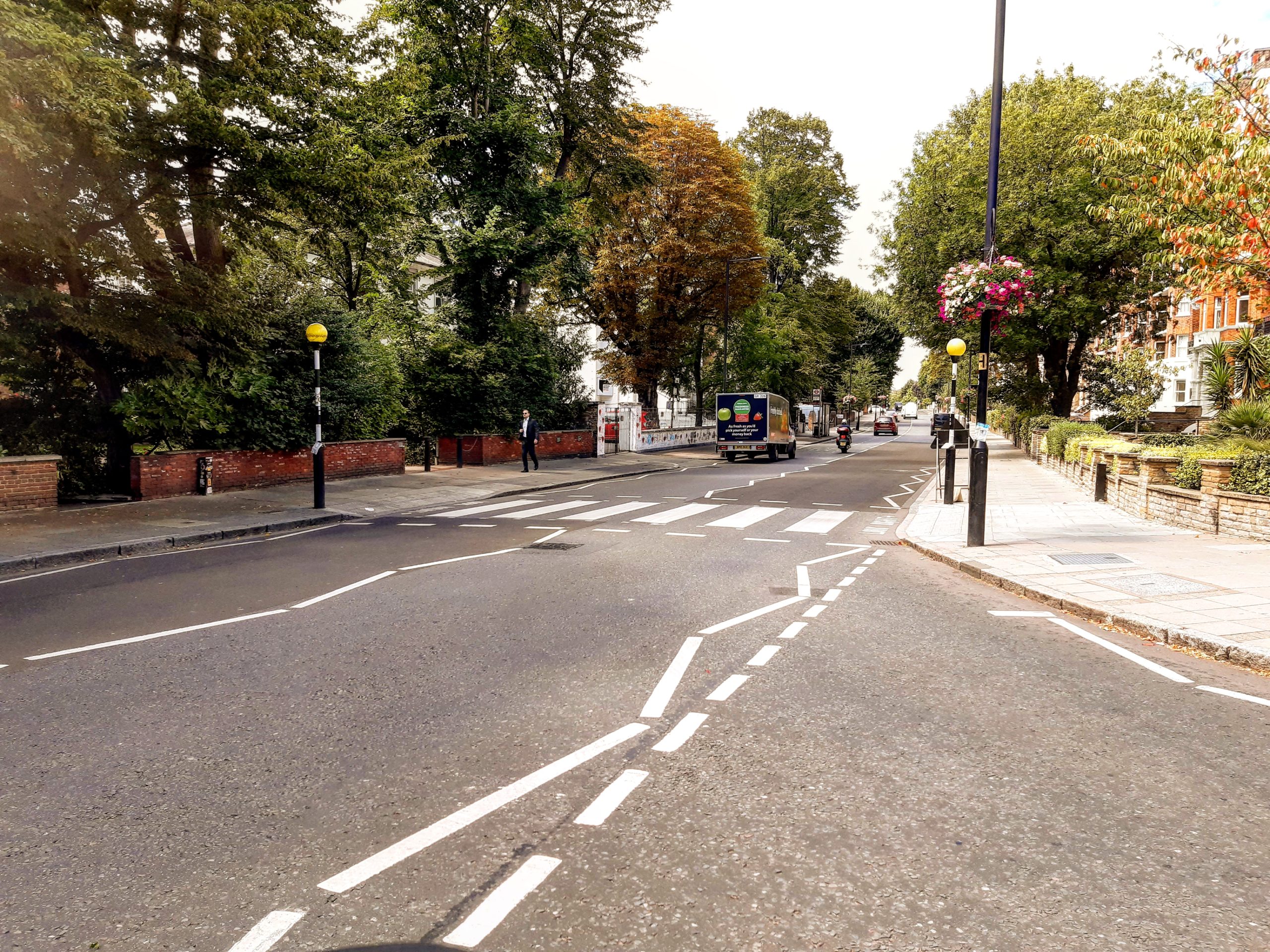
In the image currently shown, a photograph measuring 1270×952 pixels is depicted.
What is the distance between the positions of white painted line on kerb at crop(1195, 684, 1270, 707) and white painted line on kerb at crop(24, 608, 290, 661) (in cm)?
733

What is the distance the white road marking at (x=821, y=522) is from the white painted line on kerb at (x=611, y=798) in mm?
9593

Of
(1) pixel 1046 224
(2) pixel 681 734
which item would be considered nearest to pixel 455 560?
(2) pixel 681 734

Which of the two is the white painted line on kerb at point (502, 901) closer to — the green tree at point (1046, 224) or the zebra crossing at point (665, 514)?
the zebra crossing at point (665, 514)

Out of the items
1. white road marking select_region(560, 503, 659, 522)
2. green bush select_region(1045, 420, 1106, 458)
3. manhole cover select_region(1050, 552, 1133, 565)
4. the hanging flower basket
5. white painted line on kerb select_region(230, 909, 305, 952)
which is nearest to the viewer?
white painted line on kerb select_region(230, 909, 305, 952)

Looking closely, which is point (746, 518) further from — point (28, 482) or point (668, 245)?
point (668, 245)

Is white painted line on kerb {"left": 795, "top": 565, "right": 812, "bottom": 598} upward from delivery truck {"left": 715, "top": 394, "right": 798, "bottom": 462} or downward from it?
downward

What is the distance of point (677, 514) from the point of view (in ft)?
50.1

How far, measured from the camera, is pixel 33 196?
12328 millimetres

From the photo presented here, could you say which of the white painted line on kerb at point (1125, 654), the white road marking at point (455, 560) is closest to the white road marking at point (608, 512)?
the white road marking at point (455, 560)

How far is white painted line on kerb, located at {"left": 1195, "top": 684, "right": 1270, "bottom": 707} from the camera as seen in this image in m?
5.03

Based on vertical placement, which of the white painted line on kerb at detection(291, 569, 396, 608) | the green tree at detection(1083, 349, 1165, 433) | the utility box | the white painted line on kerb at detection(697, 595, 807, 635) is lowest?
the white painted line on kerb at detection(291, 569, 396, 608)

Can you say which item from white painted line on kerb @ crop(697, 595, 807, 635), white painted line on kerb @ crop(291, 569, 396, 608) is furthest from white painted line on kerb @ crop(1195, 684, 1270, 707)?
white painted line on kerb @ crop(291, 569, 396, 608)

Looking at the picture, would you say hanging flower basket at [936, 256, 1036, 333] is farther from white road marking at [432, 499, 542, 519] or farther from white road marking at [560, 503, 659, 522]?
white road marking at [432, 499, 542, 519]

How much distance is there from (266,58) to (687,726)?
48.6 feet
